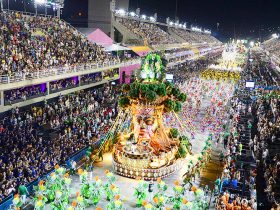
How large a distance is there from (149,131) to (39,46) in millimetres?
18247

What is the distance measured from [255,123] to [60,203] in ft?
78.5

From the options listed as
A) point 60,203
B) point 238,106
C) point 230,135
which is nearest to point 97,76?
point 238,106

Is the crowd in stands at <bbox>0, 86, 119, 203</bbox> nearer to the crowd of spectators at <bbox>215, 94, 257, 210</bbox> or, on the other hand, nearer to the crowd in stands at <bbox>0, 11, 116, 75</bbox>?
the crowd in stands at <bbox>0, 11, 116, 75</bbox>

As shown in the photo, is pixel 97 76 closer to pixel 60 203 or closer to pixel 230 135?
pixel 230 135

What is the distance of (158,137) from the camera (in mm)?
22031

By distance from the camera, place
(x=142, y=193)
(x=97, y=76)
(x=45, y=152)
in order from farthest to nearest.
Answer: (x=97, y=76) → (x=45, y=152) → (x=142, y=193)

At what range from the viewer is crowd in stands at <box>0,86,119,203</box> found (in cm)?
1841

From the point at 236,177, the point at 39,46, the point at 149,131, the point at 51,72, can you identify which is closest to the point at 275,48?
the point at 39,46

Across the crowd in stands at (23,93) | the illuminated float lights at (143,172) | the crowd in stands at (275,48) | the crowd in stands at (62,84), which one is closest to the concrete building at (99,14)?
the crowd in stands at (62,84)

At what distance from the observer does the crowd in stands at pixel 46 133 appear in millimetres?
18406

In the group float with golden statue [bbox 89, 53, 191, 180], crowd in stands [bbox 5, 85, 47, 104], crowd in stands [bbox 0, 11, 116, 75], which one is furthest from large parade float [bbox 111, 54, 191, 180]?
crowd in stands [bbox 0, 11, 116, 75]

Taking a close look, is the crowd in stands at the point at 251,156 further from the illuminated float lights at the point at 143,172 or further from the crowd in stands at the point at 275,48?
the crowd in stands at the point at 275,48

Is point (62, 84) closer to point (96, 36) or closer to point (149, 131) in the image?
point (149, 131)

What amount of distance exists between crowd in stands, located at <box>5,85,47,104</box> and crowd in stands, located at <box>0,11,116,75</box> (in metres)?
1.90
